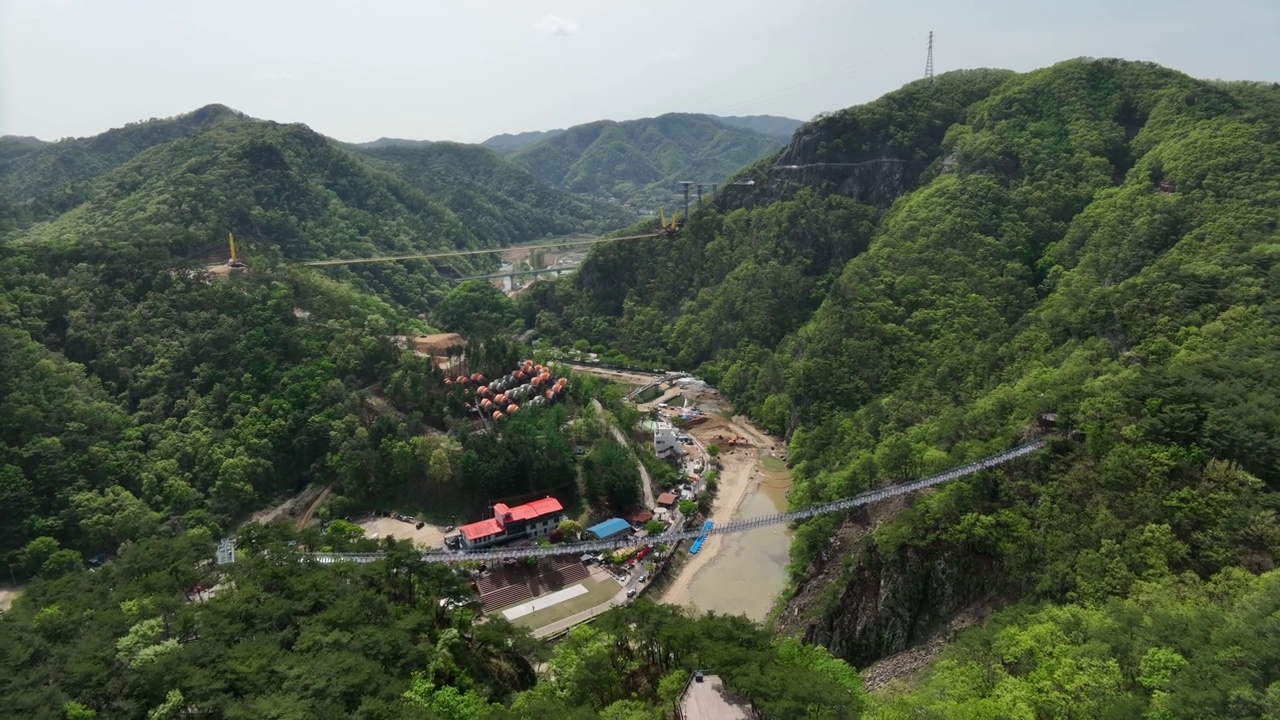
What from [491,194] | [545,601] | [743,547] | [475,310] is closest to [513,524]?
[545,601]

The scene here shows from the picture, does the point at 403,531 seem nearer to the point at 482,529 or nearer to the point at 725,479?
the point at 482,529

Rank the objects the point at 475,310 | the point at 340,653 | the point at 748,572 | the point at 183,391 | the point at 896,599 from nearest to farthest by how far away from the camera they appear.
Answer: the point at 340,653 < the point at 896,599 < the point at 748,572 < the point at 183,391 < the point at 475,310

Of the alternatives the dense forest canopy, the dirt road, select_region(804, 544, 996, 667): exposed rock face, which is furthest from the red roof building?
the dirt road

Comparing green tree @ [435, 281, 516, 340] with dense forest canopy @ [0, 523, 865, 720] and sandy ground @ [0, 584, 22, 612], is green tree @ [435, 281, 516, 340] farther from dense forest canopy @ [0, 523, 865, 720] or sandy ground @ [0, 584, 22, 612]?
dense forest canopy @ [0, 523, 865, 720]

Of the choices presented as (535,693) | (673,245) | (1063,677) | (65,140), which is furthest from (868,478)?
(65,140)

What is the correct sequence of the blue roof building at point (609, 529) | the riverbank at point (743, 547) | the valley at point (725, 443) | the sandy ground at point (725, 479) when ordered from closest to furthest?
the valley at point (725, 443), the riverbank at point (743, 547), the sandy ground at point (725, 479), the blue roof building at point (609, 529)

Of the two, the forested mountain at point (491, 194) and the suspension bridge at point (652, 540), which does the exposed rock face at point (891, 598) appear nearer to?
the suspension bridge at point (652, 540)

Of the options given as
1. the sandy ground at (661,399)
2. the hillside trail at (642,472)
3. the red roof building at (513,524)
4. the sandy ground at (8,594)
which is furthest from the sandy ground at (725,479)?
the sandy ground at (8,594)
